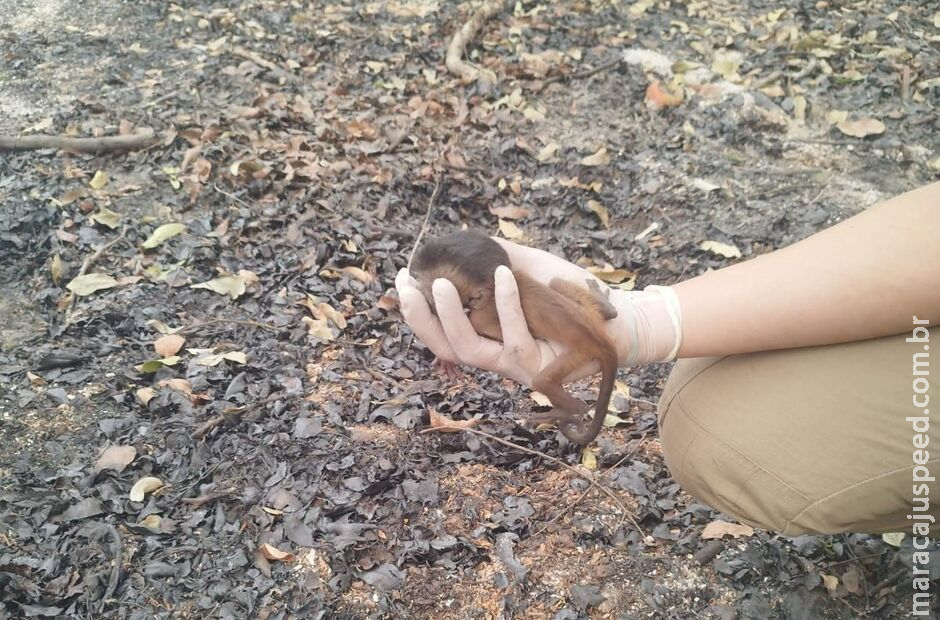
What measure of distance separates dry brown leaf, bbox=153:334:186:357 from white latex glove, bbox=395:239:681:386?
4.44 feet

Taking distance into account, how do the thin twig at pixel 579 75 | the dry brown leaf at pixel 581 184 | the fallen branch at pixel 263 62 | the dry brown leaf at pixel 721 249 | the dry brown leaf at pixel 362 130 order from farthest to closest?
the thin twig at pixel 579 75 < the fallen branch at pixel 263 62 < the dry brown leaf at pixel 362 130 < the dry brown leaf at pixel 581 184 < the dry brown leaf at pixel 721 249

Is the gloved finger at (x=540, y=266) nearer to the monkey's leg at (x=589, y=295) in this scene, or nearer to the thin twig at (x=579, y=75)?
the monkey's leg at (x=589, y=295)

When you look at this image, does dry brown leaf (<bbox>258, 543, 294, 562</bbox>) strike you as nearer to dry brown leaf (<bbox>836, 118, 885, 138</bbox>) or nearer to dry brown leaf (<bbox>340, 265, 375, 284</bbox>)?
dry brown leaf (<bbox>340, 265, 375, 284</bbox>)

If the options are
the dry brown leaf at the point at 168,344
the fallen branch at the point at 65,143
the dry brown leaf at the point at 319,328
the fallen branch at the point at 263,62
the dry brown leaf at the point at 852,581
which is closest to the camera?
the dry brown leaf at the point at 852,581

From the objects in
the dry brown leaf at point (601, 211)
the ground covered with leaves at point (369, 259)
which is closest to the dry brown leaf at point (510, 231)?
the ground covered with leaves at point (369, 259)

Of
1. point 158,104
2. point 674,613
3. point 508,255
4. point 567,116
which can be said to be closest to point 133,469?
point 508,255

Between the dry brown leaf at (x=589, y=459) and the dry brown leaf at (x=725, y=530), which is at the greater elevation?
the dry brown leaf at (x=725, y=530)

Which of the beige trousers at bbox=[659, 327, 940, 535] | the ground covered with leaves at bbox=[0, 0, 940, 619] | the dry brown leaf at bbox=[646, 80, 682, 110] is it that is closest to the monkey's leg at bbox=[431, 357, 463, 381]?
the ground covered with leaves at bbox=[0, 0, 940, 619]

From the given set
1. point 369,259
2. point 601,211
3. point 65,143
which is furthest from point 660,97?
point 65,143

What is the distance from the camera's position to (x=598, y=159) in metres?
5.17

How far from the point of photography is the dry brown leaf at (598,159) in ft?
16.9

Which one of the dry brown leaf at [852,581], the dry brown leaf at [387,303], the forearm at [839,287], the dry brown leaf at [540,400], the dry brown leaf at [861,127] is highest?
the forearm at [839,287]

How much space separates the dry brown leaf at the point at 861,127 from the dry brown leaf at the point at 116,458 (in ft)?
15.4

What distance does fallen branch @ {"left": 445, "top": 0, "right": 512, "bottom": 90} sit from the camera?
616 cm
